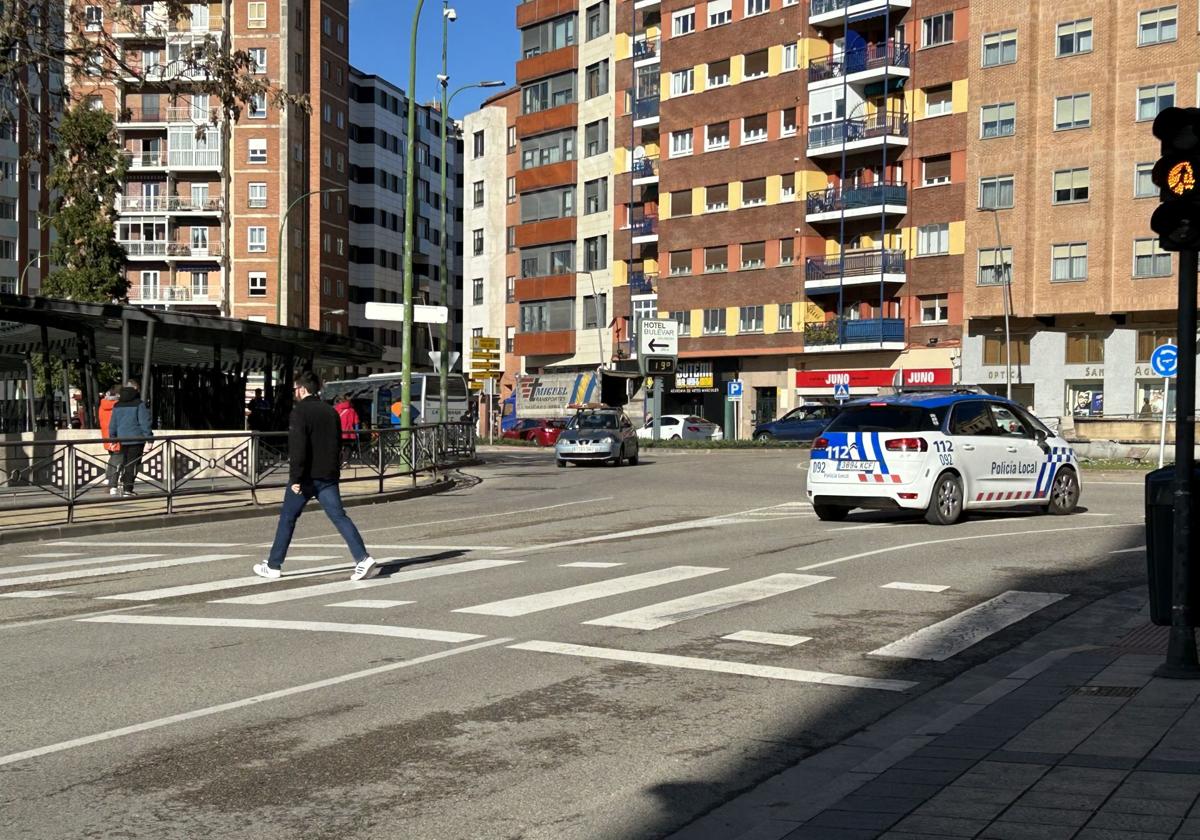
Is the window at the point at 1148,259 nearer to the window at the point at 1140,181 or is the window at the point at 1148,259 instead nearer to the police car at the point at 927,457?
the window at the point at 1140,181

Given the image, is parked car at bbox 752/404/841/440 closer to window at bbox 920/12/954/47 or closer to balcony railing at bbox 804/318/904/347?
balcony railing at bbox 804/318/904/347

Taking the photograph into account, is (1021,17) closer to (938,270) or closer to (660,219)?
(938,270)

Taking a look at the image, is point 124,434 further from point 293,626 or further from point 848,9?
point 848,9

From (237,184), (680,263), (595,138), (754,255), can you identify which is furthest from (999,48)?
(237,184)

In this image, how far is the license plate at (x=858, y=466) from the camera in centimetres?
1842

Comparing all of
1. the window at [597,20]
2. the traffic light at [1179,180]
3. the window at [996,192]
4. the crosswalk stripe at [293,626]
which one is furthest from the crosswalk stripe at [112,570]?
the window at [597,20]

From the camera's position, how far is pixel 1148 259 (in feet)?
183

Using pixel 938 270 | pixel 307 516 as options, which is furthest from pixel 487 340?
pixel 938 270

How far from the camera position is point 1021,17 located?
2323 inches

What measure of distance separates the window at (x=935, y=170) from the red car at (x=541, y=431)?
18.0m

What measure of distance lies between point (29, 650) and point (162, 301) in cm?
8644

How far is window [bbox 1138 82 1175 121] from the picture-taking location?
55281 millimetres

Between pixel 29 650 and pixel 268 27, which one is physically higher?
pixel 268 27

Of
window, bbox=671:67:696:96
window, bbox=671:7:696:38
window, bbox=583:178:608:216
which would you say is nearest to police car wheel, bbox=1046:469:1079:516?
window, bbox=671:67:696:96
